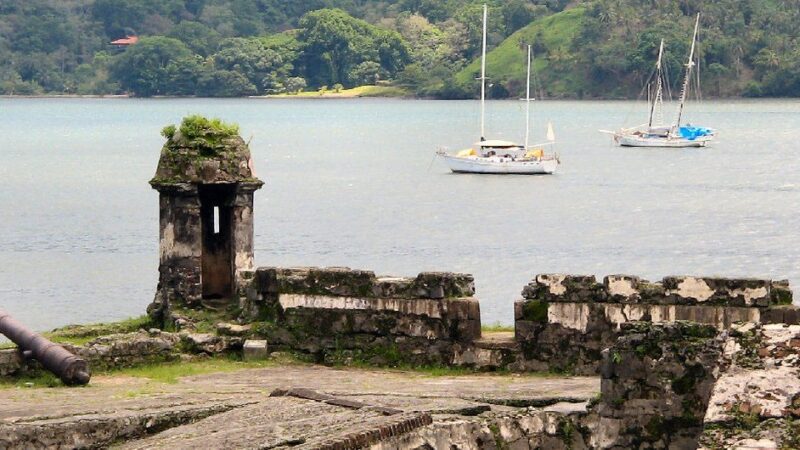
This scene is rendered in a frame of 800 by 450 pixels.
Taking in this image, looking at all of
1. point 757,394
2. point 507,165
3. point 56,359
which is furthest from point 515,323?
point 507,165

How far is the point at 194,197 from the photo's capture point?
70.3 feet

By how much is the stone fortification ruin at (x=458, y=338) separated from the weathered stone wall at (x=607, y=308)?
0.01 m

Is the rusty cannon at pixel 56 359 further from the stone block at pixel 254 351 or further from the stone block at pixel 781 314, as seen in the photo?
the stone block at pixel 781 314

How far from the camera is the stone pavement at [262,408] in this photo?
595 inches

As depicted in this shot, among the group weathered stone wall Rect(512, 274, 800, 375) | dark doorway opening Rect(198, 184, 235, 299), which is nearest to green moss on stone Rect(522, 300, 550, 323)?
weathered stone wall Rect(512, 274, 800, 375)

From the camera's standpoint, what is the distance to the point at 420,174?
10156cm

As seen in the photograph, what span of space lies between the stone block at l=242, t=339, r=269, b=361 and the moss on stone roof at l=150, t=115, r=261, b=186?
2.68 meters

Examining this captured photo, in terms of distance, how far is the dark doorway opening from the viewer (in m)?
22.0

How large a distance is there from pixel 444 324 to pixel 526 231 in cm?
4986

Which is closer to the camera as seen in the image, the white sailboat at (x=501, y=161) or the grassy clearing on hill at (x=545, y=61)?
the white sailboat at (x=501, y=161)

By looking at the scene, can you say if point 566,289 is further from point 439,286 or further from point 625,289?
point 439,286


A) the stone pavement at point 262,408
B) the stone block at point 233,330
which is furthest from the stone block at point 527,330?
the stone block at point 233,330

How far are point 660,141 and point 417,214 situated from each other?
56.2 m

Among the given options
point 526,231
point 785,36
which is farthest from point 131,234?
point 785,36
